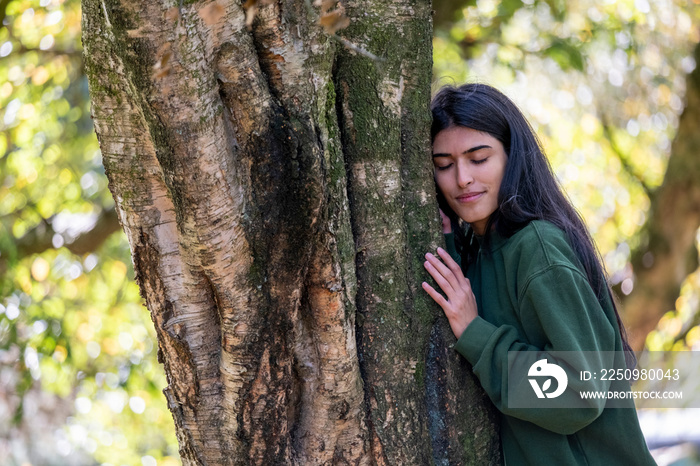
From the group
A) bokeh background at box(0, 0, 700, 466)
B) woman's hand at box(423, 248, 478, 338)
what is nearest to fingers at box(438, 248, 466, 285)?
woman's hand at box(423, 248, 478, 338)

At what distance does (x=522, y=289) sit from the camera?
1.85 metres

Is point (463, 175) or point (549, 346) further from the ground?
point (463, 175)

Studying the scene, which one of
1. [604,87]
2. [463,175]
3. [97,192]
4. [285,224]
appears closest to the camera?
[285,224]

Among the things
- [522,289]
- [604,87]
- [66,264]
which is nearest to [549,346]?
[522,289]

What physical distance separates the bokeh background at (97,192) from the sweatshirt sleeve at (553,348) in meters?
2.38

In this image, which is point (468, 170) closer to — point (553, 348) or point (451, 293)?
point (451, 293)

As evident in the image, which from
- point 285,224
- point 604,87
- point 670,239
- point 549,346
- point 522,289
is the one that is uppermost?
point 604,87

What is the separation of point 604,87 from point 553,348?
5.38 metres

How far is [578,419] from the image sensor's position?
1.76 m

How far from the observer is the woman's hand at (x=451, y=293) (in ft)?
6.07

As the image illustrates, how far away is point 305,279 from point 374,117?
49 centimetres

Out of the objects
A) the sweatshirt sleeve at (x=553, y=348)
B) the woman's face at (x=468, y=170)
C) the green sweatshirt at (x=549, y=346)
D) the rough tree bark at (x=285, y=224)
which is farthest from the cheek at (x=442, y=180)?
the sweatshirt sleeve at (x=553, y=348)

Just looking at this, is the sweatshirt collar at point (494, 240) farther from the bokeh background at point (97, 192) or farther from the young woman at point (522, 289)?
the bokeh background at point (97, 192)

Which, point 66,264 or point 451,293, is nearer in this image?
point 451,293
